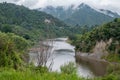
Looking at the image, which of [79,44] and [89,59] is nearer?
[89,59]

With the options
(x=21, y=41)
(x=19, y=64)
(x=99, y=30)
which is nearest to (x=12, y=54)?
(x=19, y=64)

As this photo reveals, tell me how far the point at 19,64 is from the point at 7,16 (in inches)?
6005

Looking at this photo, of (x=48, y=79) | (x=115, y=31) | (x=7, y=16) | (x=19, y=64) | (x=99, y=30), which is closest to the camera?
(x=48, y=79)

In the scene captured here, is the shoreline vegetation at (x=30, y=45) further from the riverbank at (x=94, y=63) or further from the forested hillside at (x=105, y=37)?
the riverbank at (x=94, y=63)

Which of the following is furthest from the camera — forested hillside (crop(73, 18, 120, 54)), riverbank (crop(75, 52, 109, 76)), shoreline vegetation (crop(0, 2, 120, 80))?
forested hillside (crop(73, 18, 120, 54))

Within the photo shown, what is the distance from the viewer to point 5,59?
35.3 metres

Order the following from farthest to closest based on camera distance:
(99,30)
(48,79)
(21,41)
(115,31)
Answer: (99,30)
(115,31)
(21,41)
(48,79)

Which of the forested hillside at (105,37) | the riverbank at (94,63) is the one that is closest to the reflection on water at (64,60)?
the riverbank at (94,63)

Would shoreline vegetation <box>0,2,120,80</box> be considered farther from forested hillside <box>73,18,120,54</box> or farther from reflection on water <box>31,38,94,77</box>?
reflection on water <box>31,38,94,77</box>

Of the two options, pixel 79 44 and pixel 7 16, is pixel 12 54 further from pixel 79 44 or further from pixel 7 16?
pixel 7 16

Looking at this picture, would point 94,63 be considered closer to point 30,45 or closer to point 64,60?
point 64,60

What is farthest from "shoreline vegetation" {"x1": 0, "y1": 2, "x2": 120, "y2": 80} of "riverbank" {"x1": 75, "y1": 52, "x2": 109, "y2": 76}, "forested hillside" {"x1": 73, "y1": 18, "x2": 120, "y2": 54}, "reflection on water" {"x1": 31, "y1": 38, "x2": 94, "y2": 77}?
"reflection on water" {"x1": 31, "y1": 38, "x2": 94, "y2": 77}

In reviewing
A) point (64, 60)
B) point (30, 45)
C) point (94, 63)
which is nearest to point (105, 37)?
point (94, 63)

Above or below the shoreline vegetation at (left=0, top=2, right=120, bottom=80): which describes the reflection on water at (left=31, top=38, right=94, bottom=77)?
below
